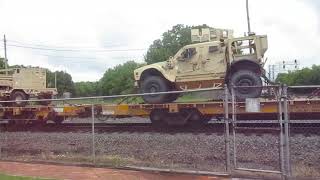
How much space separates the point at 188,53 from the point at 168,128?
293 cm

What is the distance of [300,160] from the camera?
38.4ft

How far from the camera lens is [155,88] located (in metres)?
18.5

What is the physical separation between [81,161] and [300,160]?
520 centimetres

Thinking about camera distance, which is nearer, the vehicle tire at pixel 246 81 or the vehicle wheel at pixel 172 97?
the vehicle tire at pixel 246 81

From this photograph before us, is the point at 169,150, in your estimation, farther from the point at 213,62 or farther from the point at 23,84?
the point at 23,84

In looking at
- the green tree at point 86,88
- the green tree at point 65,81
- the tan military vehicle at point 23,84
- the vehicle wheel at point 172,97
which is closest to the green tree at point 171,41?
the green tree at point 86,88

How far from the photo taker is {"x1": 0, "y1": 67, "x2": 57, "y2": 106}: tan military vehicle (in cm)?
2778

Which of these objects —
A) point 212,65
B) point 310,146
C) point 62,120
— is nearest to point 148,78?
point 212,65

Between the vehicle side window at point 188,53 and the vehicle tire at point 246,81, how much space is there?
1737 mm

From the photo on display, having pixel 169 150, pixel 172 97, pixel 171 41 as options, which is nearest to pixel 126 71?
pixel 171 41

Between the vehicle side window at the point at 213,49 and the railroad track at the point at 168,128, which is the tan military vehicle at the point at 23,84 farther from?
the vehicle side window at the point at 213,49

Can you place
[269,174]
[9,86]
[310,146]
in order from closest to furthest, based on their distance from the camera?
[269,174] → [310,146] → [9,86]

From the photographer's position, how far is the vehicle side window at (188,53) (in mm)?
18141

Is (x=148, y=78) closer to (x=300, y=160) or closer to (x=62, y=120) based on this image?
(x=62, y=120)
